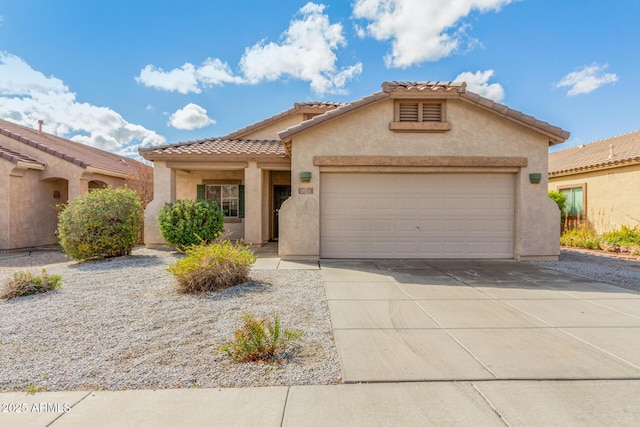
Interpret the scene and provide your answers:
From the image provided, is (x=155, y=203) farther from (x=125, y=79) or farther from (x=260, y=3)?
(x=125, y=79)

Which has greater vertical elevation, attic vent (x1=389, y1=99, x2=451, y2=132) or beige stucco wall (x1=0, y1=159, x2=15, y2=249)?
attic vent (x1=389, y1=99, x2=451, y2=132)

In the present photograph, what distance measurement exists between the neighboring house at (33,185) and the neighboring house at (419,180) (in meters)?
9.34

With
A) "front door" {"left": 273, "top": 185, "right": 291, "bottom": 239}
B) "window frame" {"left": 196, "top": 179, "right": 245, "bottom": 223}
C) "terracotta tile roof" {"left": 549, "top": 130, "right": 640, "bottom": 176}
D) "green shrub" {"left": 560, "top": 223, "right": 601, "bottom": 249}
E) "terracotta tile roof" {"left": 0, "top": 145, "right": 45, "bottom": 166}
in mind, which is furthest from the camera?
"front door" {"left": 273, "top": 185, "right": 291, "bottom": 239}

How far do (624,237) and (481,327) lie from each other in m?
11.6

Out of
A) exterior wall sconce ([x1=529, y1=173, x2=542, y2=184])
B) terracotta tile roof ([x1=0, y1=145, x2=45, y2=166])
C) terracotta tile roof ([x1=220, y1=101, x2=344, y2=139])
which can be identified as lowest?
exterior wall sconce ([x1=529, y1=173, x2=542, y2=184])

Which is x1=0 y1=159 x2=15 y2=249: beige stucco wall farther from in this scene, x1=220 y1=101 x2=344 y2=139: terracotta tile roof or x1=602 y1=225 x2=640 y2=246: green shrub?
x1=602 y1=225 x2=640 y2=246: green shrub

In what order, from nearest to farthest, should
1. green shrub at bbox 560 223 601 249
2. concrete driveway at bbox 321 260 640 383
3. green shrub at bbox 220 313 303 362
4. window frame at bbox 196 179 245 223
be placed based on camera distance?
concrete driveway at bbox 321 260 640 383
green shrub at bbox 220 313 303 362
green shrub at bbox 560 223 601 249
window frame at bbox 196 179 245 223

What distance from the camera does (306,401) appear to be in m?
2.89

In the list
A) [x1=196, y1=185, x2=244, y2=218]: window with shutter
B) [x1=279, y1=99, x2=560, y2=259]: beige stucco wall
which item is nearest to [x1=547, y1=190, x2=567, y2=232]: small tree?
[x1=279, y1=99, x2=560, y2=259]: beige stucco wall

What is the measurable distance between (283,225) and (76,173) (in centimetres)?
947

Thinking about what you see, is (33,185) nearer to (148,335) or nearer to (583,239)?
(148,335)

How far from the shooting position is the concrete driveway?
3.45 meters

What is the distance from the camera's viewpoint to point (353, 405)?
284 cm

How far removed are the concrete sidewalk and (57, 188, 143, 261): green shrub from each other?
7.20 metres
